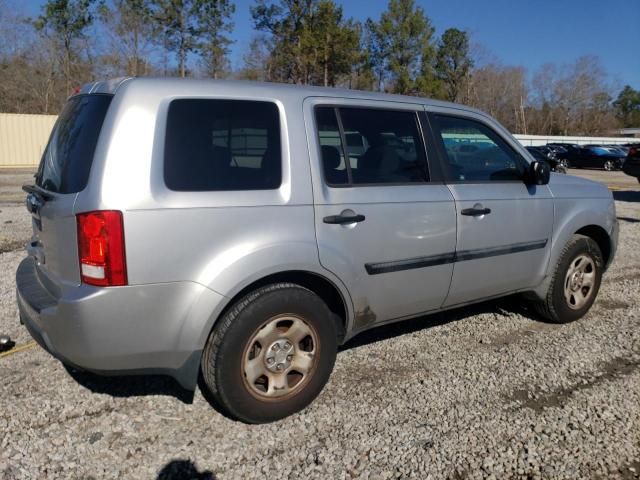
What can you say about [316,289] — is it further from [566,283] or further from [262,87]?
[566,283]

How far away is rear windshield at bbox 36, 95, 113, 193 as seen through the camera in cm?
282

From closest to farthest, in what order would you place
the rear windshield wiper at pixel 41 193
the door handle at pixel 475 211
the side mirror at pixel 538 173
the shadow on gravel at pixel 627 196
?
the rear windshield wiper at pixel 41 193 < the door handle at pixel 475 211 < the side mirror at pixel 538 173 < the shadow on gravel at pixel 627 196

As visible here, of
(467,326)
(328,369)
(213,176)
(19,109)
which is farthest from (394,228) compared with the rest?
(19,109)

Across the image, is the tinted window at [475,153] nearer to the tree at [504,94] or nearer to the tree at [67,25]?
the tree at [67,25]

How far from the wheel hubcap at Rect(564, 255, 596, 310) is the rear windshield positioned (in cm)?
378

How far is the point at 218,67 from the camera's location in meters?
37.5

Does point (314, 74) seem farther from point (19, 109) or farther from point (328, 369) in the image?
point (328, 369)

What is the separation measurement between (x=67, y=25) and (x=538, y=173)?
1506 inches

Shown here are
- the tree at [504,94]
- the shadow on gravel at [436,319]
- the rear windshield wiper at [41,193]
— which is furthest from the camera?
the tree at [504,94]

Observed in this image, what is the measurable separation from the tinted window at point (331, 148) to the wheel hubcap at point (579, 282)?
2.44 meters

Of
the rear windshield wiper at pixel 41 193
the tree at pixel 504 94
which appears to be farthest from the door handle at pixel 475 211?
the tree at pixel 504 94

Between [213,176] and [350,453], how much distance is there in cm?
160

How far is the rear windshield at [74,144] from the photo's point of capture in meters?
2.82

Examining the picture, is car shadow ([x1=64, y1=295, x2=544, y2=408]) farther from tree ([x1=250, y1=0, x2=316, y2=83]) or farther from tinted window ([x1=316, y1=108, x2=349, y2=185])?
tree ([x1=250, y1=0, x2=316, y2=83])
